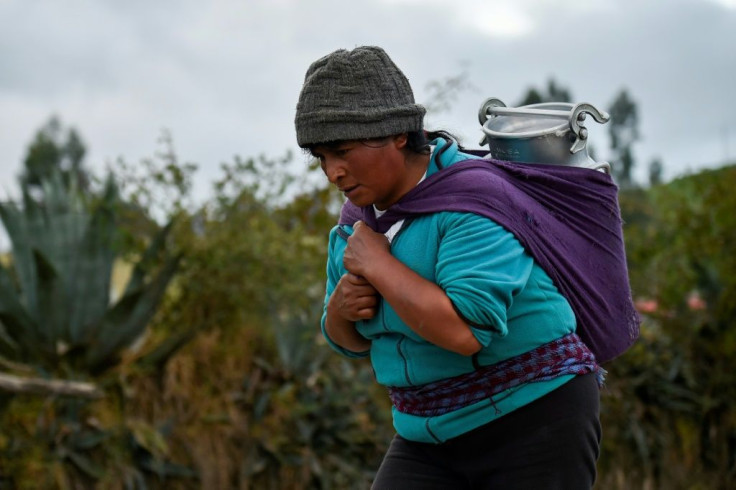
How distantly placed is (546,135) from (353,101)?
19.1 inches

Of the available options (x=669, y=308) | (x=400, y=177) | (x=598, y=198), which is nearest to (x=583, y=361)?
(x=598, y=198)

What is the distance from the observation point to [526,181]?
2.48 m

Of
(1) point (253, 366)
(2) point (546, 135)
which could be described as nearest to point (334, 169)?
(2) point (546, 135)

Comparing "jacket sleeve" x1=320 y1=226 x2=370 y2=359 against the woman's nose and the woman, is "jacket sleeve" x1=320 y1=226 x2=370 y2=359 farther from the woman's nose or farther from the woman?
the woman's nose

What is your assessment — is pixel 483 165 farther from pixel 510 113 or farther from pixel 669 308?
pixel 669 308

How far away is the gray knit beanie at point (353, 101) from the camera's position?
2338 millimetres

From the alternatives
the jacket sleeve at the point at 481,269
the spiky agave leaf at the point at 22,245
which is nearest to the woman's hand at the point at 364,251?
the jacket sleeve at the point at 481,269

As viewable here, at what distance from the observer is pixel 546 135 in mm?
2490

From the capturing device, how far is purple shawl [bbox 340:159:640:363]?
7.77ft

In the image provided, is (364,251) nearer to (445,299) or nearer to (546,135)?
(445,299)

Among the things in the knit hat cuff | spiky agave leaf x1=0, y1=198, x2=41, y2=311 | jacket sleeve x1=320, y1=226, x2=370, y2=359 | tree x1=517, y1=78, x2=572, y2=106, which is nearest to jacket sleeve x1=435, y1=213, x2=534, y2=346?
the knit hat cuff

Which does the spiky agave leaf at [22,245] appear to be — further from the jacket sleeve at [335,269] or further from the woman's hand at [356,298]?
the woman's hand at [356,298]

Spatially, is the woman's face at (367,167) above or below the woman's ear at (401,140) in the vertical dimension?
below

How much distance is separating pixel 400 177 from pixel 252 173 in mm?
4079
